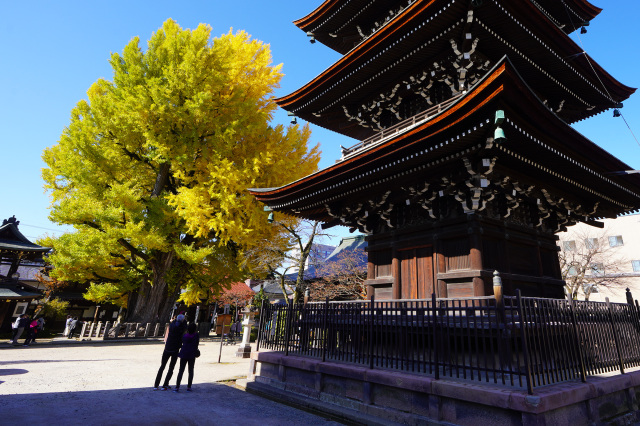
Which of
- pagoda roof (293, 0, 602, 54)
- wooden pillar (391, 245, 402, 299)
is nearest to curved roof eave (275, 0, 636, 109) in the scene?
pagoda roof (293, 0, 602, 54)

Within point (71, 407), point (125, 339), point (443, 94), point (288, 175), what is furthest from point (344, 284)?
point (71, 407)

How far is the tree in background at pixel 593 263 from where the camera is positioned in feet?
81.6

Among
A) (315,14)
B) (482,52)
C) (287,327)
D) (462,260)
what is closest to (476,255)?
(462,260)

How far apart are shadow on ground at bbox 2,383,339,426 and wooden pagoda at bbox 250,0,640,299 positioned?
419 cm

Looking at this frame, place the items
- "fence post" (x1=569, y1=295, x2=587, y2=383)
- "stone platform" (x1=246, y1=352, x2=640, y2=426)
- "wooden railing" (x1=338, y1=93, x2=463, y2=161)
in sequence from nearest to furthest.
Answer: "stone platform" (x1=246, y1=352, x2=640, y2=426), "fence post" (x1=569, y1=295, x2=587, y2=383), "wooden railing" (x1=338, y1=93, x2=463, y2=161)

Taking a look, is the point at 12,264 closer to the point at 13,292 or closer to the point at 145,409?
the point at 13,292

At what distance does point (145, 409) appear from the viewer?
18.0 ft

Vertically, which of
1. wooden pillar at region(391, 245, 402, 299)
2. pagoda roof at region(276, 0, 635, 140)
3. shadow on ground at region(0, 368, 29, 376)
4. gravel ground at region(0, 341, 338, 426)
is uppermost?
pagoda roof at region(276, 0, 635, 140)

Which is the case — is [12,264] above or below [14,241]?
below

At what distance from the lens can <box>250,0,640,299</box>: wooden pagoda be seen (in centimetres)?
611

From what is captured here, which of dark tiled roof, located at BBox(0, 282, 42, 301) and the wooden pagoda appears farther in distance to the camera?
dark tiled roof, located at BBox(0, 282, 42, 301)

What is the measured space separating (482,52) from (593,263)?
93.1 ft

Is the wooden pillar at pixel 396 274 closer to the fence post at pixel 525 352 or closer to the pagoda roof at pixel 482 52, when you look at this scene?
the fence post at pixel 525 352

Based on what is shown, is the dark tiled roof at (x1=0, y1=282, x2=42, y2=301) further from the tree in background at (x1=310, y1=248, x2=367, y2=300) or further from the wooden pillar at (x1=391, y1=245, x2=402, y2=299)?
the wooden pillar at (x1=391, y1=245, x2=402, y2=299)
